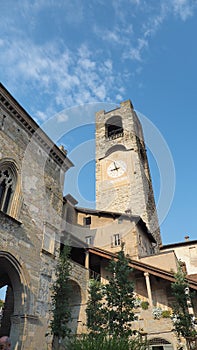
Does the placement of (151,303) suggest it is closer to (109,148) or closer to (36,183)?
(36,183)

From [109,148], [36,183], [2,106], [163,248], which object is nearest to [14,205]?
[36,183]

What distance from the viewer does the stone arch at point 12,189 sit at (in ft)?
36.8

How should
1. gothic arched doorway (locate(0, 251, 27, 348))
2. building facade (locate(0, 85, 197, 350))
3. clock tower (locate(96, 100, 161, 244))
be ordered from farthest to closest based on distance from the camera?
clock tower (locate(96, 100, 161, 244)), building facade (locate(0, 85, 197, 350)), gothic arched doorway (locate(0, 251, 27, 348))

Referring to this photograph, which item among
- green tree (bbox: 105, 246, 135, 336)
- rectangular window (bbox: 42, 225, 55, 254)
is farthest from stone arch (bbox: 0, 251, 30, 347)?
green tree (bbox: 105, 246, 135, 336)

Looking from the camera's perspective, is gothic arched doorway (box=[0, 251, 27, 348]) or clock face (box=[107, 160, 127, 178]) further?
clock face (box=[107, 160, 127, 178])

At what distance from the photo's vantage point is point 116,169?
3067cm

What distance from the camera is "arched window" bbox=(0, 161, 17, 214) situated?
36.7ft

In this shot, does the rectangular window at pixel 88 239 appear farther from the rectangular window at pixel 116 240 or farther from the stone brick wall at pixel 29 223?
the stone brick wall at pixel 29 223

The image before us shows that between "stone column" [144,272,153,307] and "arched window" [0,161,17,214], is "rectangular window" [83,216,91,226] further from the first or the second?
"arched window" [0,161,17,214]

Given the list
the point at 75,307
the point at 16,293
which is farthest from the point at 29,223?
the point at 75,307

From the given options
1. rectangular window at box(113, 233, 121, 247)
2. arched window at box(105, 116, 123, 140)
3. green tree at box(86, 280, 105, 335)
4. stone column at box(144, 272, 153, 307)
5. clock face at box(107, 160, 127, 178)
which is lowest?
green tree at box(86, 280, 105, 335)

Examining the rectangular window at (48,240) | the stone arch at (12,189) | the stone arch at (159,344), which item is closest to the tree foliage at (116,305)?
the stone arch at (159,344)

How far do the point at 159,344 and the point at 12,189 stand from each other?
32.8 feet

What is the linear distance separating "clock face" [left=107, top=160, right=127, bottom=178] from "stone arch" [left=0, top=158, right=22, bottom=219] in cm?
1919
